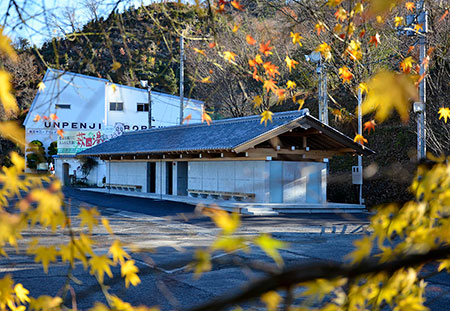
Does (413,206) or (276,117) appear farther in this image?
(276,117)

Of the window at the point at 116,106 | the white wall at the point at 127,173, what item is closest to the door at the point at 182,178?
the white wall at the point at 127,173

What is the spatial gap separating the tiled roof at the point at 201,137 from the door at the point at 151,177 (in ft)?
4.43

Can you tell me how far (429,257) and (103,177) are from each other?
36175 millimetres

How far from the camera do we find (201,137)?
24516 mm

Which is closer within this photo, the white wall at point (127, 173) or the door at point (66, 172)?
the white wall at point (127, 173)

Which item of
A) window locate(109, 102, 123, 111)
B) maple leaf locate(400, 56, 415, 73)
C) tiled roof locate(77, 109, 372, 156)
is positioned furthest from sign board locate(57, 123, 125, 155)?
maple leaf locate(400, 56, 415, 73)

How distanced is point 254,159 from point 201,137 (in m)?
4.16

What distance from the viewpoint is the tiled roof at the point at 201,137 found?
20750 mm

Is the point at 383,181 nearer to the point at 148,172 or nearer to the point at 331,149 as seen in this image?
the point at 331,149

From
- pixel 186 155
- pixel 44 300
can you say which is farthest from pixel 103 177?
pixel 44 300

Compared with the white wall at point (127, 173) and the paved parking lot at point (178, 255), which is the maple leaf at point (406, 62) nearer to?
the paved parking lot at point (178, 255)

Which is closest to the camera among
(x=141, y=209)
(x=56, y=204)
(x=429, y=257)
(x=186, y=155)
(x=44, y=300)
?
(x=429, y=257)

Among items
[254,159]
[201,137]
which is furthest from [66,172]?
[254,159]

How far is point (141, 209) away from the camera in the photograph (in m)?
20.6
